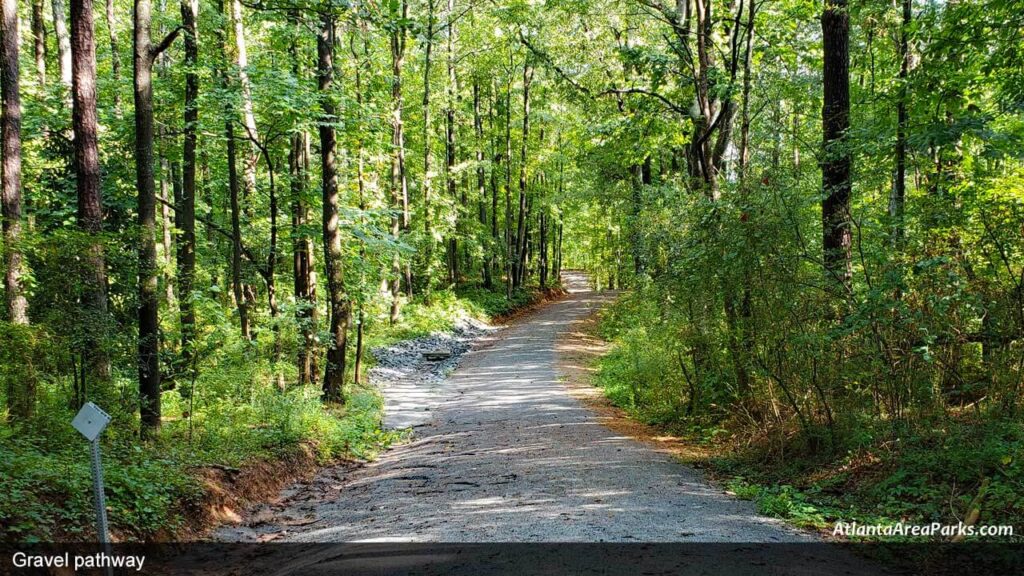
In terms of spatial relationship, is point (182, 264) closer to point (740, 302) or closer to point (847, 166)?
point (740, 302)

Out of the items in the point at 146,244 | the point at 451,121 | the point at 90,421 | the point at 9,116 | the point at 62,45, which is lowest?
the point at 90,421

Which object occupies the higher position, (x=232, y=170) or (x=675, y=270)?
(x=232, y=170)

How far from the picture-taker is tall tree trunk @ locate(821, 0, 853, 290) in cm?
735

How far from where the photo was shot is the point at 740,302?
855 centimetres

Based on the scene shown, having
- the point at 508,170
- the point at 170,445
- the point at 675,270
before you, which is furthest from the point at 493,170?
the point at 170,445

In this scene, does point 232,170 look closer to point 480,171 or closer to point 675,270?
point 675,270

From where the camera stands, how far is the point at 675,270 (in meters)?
9.78

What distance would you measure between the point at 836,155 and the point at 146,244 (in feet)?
29.5

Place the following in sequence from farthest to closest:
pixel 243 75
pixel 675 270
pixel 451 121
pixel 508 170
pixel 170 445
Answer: pixel 508 170
pixel 451 121
pixel 243 75
pixel 675 270
pixel 170 445

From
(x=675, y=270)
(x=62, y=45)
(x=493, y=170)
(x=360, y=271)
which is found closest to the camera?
(x=675, y=270)

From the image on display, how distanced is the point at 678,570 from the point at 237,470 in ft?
19.5

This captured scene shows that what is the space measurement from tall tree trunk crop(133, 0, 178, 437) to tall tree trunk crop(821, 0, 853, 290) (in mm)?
8665

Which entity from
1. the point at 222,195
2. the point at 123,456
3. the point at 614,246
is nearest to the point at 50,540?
the point at 123,456

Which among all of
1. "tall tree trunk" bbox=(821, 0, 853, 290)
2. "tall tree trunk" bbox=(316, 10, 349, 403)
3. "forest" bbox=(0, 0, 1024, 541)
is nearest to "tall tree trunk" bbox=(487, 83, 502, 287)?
"forest" bbox=(0, 0, 1024, 541)
